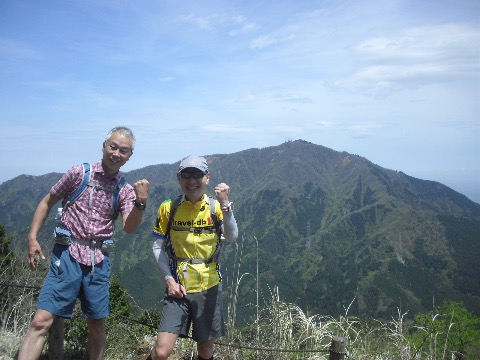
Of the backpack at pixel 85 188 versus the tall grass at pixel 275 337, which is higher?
the backpack at pixel 85 188

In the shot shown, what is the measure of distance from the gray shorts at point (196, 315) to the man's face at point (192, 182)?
75cm

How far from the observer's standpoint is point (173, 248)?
120 inches

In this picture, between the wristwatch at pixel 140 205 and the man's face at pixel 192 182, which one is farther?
the man's face at pixel 192 182

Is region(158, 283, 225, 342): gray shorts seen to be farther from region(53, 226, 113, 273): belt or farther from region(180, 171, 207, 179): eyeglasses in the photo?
region(180, 171, 207, 179): eyeglasses

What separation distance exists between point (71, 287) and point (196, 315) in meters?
0.97

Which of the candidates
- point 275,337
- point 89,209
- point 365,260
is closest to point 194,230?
point 89,209

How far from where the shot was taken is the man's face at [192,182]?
302 centimetres

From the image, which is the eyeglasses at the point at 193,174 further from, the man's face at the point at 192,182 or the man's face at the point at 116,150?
the man's face at the point at 116,150

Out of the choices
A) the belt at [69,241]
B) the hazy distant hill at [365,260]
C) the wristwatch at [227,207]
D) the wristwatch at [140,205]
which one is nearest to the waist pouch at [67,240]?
the belt at [69,241]

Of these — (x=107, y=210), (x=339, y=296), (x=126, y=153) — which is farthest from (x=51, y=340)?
(x=339, y=296)

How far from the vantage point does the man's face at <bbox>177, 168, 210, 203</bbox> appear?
302 centimetres

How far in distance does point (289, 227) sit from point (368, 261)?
5742 centimetres

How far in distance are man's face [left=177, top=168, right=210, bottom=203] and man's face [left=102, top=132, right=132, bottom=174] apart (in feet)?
1.60

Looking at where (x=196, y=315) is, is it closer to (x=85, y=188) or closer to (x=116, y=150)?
(x=85, y=188)
